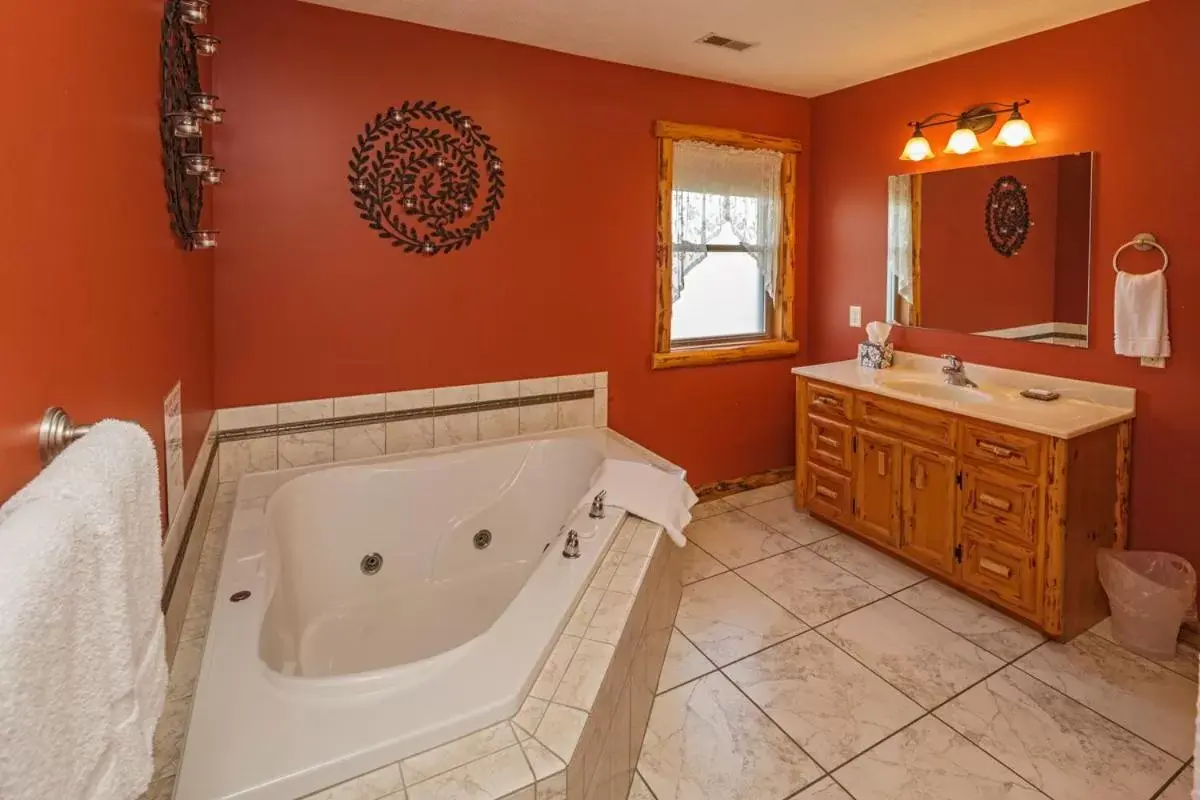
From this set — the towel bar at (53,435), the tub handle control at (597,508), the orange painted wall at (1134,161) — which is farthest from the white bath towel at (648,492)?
the orange painted wall at (1134,161)

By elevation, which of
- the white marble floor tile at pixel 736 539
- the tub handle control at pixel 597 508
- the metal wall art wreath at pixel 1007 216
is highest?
the metal wall art wreath at pixel 1007 216

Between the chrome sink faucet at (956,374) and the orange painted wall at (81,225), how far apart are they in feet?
10.3

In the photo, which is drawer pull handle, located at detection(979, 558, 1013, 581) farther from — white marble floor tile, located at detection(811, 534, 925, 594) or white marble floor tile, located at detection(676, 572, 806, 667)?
white marble floor tile, located at detection(676, 572, 806, 667)

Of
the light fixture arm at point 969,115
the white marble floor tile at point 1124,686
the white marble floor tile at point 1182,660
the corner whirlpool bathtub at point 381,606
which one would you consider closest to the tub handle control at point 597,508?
the corner whirlpool bathtub at point 381,606

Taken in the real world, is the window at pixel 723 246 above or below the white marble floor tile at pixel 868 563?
above

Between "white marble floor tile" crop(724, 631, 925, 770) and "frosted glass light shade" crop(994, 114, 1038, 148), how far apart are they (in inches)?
88.7

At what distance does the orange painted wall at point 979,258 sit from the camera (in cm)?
278

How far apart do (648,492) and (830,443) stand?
4.56ft

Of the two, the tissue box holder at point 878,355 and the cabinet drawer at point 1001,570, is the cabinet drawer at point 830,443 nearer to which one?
the tissue box holder at point 878,355

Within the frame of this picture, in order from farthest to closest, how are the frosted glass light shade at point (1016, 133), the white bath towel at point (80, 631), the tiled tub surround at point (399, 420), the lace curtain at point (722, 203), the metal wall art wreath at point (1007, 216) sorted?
the lace curtain at point (722, 203) → the metal wall art wreath at point (1007, 216) → the frosted glass light shade at point (1016, 133) → the tiled tub surround at point (399, 420) → the white bath towel at point (80, 631)

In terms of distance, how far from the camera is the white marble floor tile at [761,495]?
3793 mm

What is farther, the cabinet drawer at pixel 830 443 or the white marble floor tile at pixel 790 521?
the white marble floor tile at pixel 790 521

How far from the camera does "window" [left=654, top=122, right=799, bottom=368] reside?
346cm

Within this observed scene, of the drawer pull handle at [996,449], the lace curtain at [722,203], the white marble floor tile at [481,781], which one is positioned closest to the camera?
the white marble floor tile at [481,781]
